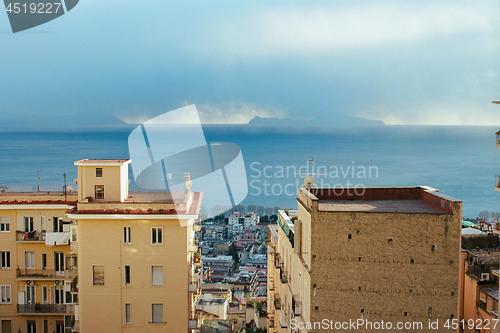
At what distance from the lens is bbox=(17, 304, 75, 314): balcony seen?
14812mm

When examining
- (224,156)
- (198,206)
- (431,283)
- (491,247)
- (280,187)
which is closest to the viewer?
(431,283)

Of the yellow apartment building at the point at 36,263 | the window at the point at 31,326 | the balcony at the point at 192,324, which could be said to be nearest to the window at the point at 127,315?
the balcony at the point at 192,324

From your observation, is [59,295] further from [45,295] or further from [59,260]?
[59,260]

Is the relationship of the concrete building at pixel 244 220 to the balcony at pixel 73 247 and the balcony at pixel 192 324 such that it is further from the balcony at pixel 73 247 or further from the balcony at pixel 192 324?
the balcony at pixel 192 324

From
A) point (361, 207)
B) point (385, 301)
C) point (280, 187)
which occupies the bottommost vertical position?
point (280, 187)

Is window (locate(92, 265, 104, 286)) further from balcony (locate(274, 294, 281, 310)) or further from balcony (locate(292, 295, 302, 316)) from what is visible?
balcony (locate(274, 294, 281, 310))

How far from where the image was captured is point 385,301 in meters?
9.90

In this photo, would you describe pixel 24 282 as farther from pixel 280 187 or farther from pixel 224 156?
pixel 224 156

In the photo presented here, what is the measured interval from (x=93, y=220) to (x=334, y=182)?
94.9 m

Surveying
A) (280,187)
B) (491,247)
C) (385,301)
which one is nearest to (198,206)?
(385,301)

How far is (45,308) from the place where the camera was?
14.9m

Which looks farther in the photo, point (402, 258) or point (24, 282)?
point (24, 282)

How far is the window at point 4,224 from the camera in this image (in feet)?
48.1

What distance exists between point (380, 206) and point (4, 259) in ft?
37.1
